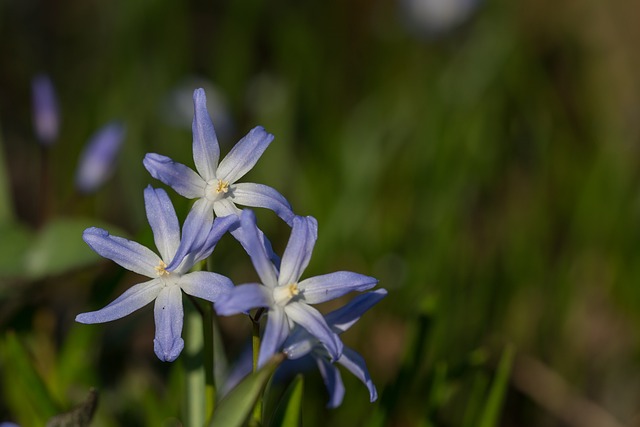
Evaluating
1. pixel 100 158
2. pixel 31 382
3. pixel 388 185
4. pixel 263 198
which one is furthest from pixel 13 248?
pixel 388 185

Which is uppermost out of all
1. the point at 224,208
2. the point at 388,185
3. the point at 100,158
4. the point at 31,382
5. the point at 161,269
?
the point at 224,208

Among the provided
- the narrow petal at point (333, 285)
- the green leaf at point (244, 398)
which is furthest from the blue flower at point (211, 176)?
the green leaf at point (244, 398)

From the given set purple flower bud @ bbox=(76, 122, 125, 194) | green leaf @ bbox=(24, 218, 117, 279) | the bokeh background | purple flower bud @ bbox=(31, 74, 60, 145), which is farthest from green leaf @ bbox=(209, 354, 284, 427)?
purple flower bud @ bbox=(31, 74, 60, 145)

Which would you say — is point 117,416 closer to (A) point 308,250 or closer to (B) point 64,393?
(B) point 64,393

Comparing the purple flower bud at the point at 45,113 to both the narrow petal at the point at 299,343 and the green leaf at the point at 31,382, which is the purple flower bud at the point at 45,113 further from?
the narrow petal at the point at 299,343

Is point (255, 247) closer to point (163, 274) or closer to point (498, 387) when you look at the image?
point (163, 274)

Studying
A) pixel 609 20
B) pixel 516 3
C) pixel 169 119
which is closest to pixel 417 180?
pixel 169 119
